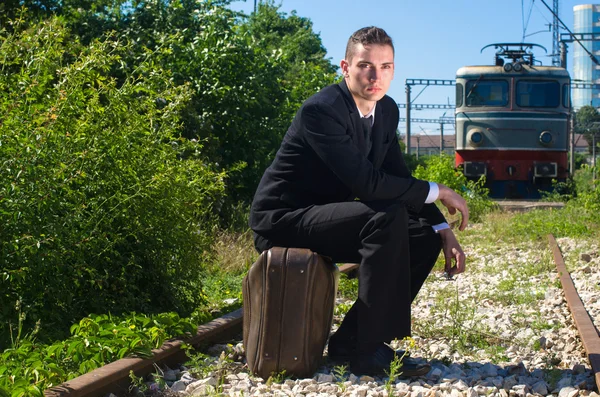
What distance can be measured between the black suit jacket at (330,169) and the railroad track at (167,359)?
76 centimetres

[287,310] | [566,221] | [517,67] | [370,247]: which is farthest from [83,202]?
[517,67]

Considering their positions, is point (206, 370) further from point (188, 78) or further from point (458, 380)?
point (188, 78)

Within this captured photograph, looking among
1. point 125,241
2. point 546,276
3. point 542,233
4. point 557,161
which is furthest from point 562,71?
point 125,241

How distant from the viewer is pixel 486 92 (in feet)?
61.2

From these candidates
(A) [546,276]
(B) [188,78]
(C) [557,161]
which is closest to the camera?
(A) [546,276]

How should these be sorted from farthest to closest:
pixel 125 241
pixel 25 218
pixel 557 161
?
pixel 557 161
pixel 125 241
pixel 25 218

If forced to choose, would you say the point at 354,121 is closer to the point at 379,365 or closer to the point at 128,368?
the point at 379,365

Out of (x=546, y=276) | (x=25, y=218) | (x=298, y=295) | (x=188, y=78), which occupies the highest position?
(x=188, y=78)

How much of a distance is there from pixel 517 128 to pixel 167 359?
15.2 m

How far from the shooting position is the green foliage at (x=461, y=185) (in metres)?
15.2

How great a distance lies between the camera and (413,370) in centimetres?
409

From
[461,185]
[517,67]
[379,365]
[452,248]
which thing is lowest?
[379,365]

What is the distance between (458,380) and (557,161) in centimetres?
1505

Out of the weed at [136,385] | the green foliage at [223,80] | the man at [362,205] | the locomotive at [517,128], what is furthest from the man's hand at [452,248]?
the locomotive at [517,128]
